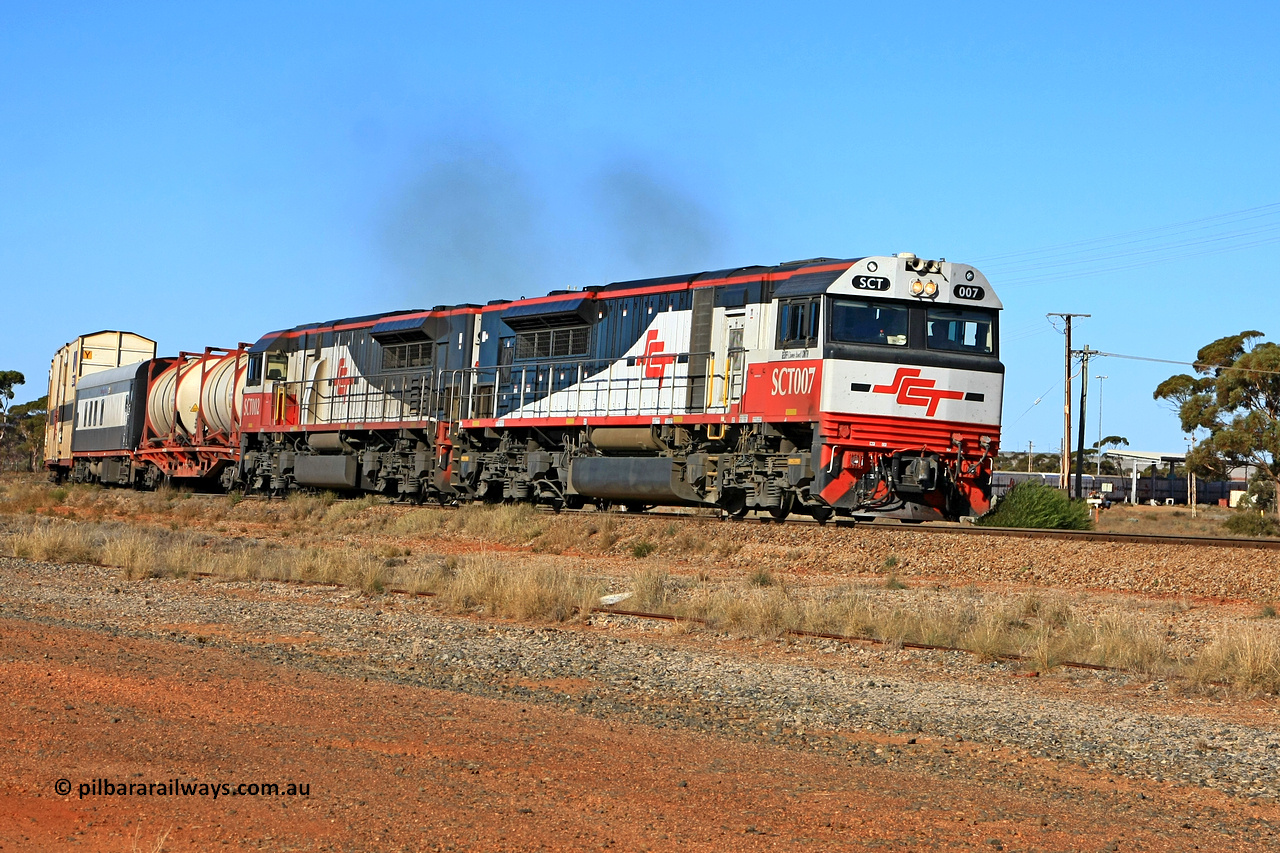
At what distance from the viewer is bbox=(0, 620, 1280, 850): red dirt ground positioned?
5215mm

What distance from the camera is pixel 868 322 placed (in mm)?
19156

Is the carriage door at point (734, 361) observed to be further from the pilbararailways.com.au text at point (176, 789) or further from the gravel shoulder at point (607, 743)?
the pilbararailways.com.au text at point (176, 789)

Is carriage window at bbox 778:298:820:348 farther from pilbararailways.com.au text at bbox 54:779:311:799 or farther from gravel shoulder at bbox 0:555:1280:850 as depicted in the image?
pilbararailways.com.au text at bbox 54:779:311:799

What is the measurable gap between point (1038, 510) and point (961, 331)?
925cm

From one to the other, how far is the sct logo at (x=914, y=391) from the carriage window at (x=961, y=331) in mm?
593

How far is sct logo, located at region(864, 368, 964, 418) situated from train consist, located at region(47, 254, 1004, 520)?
2cm

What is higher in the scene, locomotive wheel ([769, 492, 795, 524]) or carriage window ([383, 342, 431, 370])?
carriage window ([383, 342, 431, 370])

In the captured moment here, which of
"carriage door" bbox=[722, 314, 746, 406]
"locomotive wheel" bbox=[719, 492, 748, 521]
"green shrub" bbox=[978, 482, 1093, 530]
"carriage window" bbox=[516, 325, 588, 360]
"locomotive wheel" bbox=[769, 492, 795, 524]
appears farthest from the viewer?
"green shrub" bbox=[978, 482, 1093, 530]

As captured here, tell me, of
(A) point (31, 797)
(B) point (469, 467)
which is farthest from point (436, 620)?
(B) point (469, 467)

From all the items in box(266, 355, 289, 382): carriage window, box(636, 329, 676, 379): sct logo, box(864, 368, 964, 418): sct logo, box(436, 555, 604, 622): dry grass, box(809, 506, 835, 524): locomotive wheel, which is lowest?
box(436, 555, 604, 622): dry grass

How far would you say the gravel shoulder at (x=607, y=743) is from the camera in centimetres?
543

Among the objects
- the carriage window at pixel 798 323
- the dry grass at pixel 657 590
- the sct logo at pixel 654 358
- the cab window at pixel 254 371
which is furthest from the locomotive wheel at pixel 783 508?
the cab window at pixel 254 371

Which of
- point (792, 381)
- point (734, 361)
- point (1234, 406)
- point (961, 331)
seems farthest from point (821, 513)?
point (1234, 406)

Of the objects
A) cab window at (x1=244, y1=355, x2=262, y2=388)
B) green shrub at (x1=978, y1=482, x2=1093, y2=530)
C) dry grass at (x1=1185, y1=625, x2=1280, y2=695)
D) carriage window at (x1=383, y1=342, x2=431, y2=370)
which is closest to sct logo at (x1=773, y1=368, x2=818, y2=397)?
dry grass at (x1=1185, y1=625, x2=1280, y2=695)
